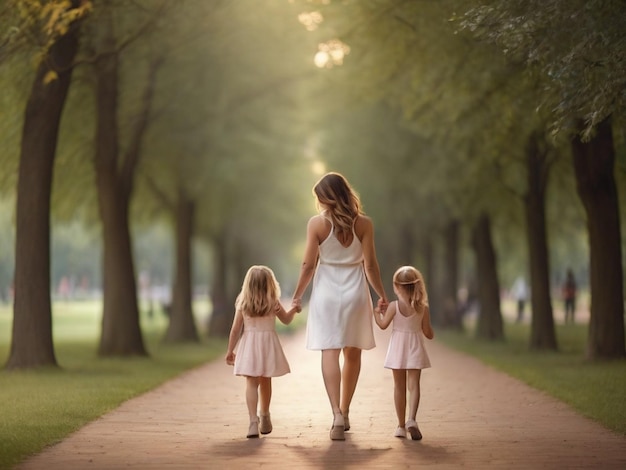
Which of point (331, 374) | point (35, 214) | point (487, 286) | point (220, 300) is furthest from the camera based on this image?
point (220, 300)

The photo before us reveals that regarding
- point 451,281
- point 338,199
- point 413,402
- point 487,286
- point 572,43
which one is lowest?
point 413,402

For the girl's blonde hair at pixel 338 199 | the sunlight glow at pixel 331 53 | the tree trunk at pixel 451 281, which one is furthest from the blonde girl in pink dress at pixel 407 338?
the tree trunk at pixel 451 281

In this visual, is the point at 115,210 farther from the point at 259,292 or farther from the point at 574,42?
the point at 259,292

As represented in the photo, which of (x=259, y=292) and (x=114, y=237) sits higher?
(x=114, y=237)

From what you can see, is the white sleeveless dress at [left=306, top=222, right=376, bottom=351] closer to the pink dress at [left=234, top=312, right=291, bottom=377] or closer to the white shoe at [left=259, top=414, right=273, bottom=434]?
the pink dress at [left=234, top=312, right=291, bottom=377]

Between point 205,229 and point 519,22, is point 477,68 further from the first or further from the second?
point 205,229

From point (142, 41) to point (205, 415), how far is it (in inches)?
440

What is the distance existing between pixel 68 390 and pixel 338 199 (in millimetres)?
6655

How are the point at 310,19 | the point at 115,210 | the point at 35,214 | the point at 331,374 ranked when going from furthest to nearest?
1. the point at 310,19
2. the point at 115,210
3. the point at 35,214
4. the point at 331,374

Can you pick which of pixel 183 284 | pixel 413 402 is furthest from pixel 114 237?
pixel 413 402

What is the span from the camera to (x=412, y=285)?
984 cm

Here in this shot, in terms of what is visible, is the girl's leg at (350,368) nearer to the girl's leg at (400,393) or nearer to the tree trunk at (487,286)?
the girl's leg at (400,393)

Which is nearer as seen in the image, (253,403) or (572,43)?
(253,403)

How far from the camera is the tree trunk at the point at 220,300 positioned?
3628 cm
